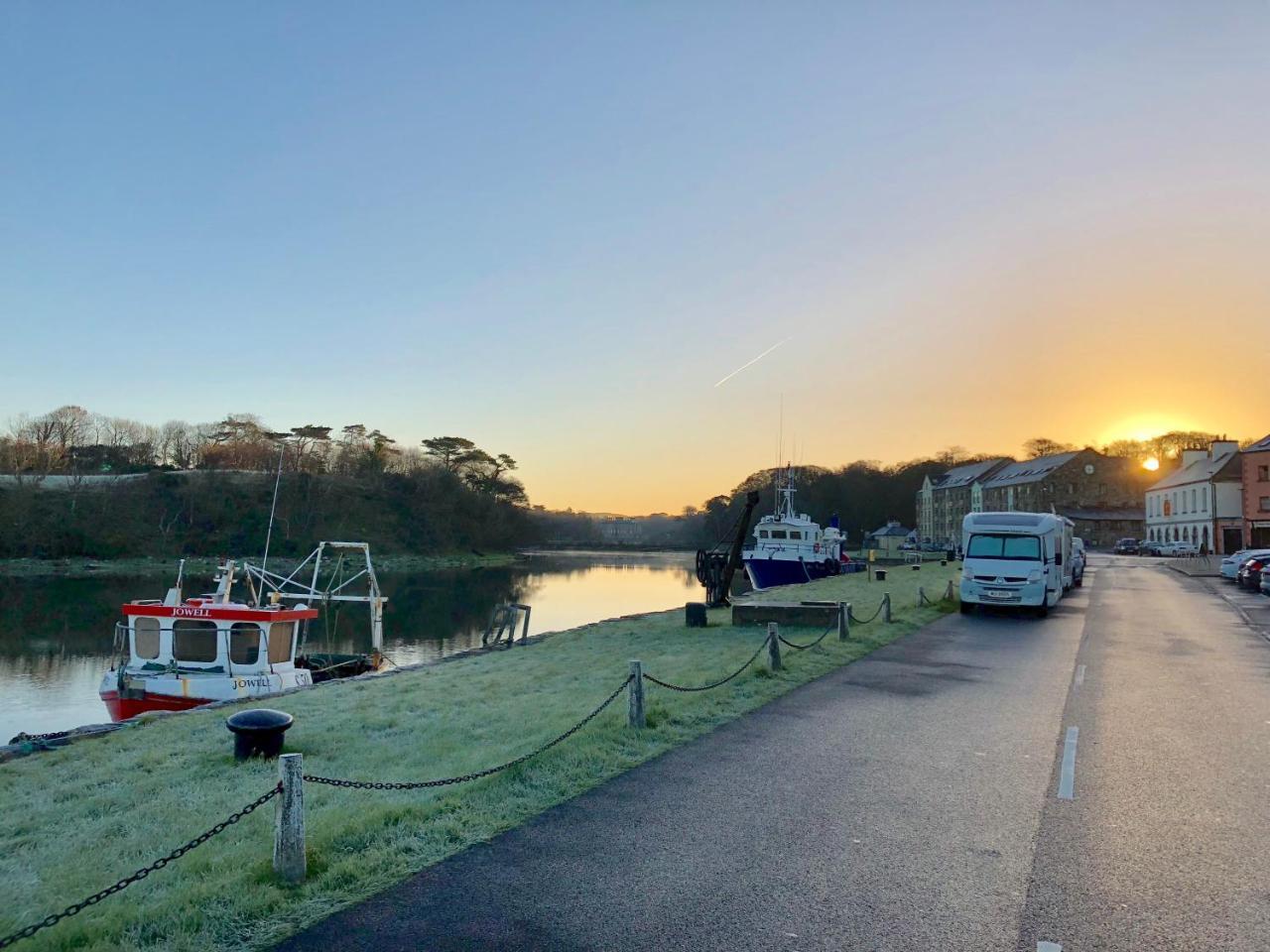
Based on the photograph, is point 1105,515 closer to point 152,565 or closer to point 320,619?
point 320,619

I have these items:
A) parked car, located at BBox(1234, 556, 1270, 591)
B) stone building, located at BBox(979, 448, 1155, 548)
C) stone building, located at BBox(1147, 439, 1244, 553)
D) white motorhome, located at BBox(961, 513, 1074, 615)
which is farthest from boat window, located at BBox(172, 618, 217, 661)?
stone building, located at BBox(979, 448, 1155, 548)

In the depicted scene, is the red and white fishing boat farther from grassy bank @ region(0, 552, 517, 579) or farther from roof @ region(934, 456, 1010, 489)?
roof @ region(934, 456, 1010, 489)

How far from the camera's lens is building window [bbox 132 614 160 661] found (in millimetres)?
20141

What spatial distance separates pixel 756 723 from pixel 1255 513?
69.5 meters

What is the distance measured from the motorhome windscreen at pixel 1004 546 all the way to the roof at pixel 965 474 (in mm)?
106814

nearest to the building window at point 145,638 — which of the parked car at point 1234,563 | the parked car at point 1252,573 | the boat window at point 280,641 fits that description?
the boat window at point 280,641

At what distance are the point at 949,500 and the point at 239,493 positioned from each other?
9900 centimetres

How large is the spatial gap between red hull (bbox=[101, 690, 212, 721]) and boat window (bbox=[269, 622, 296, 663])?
1724mm

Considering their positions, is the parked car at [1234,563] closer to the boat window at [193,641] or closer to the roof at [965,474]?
Answer: the boat window at [193,641]

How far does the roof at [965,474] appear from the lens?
5017 inches

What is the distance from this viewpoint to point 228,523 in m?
116

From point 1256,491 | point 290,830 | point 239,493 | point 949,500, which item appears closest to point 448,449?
point 239,493

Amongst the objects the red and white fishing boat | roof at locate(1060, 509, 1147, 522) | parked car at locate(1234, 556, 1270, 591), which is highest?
roof at locate(1060, 509, 1147, 522)

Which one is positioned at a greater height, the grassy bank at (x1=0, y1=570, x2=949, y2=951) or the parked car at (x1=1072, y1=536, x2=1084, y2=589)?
the parked car at (x1=1072, y1=536, x2=1084, y2=589)
